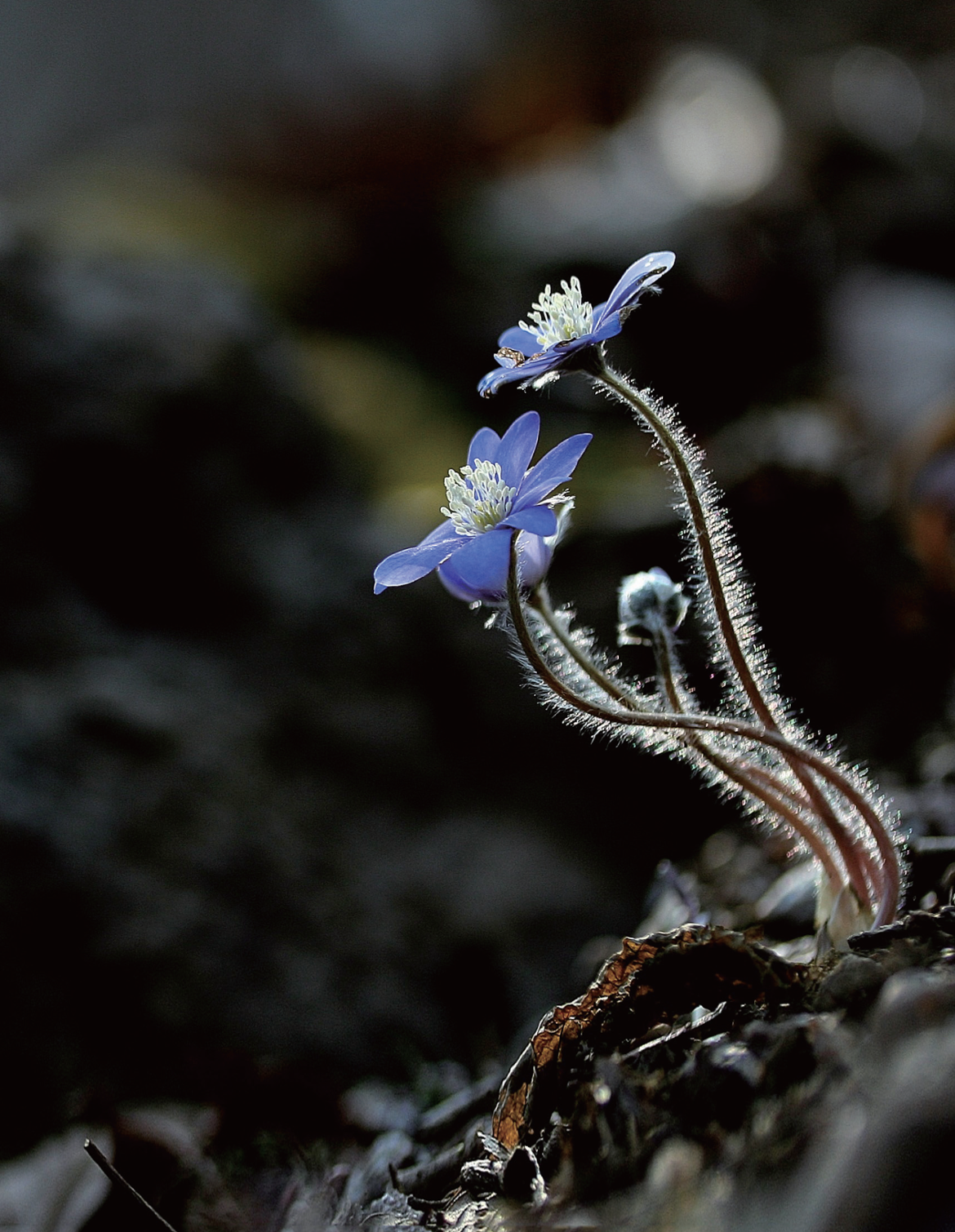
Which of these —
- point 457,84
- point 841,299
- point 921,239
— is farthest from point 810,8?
point 841,299

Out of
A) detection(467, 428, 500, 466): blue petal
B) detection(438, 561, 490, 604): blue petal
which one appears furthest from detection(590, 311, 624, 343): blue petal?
detection(438, 561, 490, 604): blue petal

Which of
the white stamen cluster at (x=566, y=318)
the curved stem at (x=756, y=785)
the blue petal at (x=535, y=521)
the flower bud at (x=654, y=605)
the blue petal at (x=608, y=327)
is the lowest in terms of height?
the curved stem at (x=756, y=785)

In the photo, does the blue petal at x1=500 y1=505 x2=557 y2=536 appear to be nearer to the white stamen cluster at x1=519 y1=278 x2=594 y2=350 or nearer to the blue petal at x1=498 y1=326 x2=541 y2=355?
the white stamen cluster at x1=519 y1=278 x2=594 y2=350

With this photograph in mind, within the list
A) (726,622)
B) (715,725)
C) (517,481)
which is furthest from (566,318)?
(715,725)

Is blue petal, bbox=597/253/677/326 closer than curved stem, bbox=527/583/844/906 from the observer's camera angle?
Yes

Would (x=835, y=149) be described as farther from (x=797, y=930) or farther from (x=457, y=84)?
(x=797, y=930)

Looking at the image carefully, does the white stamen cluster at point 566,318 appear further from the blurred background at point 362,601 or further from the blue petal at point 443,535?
the blurred background at point 362,601

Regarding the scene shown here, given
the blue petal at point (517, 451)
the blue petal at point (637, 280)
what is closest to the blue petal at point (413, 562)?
the blue petal at point (517, 451)

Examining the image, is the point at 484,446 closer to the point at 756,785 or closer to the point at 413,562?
the point at 413,562
